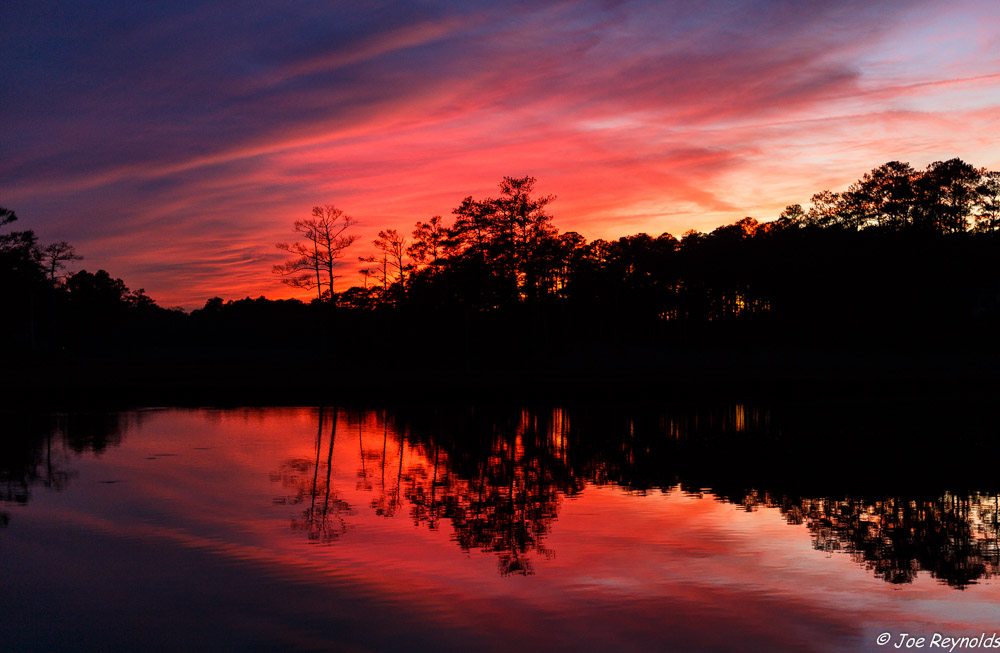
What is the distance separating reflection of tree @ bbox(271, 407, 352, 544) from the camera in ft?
43.0

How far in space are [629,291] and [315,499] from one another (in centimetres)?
10078

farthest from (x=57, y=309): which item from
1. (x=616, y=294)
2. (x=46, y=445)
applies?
(x=46, y=445)

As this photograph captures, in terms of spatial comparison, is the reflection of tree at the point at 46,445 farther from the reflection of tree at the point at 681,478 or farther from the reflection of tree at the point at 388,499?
the reflection of tree at the point at 388,499

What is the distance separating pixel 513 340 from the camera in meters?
66.2

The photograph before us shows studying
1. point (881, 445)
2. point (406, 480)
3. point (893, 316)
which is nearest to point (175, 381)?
point (406, 480)

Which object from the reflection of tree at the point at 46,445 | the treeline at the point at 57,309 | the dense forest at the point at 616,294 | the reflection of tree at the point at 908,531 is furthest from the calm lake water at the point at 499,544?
the treeline at the point at 57,309

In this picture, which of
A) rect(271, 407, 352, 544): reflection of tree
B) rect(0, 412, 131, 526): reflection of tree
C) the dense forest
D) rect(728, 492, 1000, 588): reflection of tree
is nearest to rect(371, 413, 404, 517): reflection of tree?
rect(271, 407, 352, 544): reflection of tree

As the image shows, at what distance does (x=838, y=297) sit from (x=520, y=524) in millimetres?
83526

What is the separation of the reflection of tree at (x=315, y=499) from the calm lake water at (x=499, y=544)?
0.09 m

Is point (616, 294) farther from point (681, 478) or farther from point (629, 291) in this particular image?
point (681, 478)

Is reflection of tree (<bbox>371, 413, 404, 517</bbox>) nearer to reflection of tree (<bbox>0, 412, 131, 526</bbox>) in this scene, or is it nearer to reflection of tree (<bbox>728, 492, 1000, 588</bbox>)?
reflection of tree (<bbox>0, 412, 131, 526</bbox>)

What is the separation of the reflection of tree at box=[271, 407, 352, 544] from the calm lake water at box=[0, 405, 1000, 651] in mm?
90

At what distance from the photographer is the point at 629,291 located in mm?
113875

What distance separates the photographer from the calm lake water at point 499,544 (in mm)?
8523
